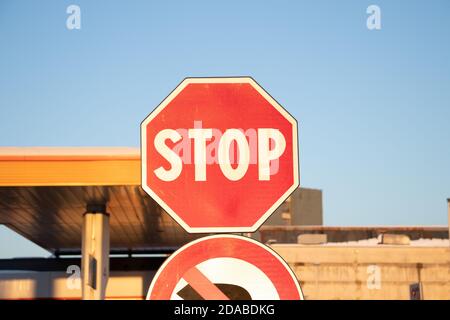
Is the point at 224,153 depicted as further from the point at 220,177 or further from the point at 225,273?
the point at 225,273

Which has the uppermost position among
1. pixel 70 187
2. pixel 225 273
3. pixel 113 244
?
pixel 70 187

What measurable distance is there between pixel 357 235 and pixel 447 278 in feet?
41.7

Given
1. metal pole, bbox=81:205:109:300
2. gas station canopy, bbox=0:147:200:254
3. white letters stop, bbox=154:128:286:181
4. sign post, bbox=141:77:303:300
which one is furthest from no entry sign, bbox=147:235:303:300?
metal pole, bbox=81:205:109:300

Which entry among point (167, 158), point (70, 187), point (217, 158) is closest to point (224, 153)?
point (217, 158)

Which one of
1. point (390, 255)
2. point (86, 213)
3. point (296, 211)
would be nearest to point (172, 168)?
point (86, 213)

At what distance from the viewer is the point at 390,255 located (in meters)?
32.8

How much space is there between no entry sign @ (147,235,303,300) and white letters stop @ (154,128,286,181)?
384 millimetres

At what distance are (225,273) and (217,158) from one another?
1.93ft

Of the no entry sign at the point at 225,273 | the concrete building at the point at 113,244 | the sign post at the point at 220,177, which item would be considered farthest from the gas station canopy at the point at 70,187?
the no entry sign at the point at 225,273

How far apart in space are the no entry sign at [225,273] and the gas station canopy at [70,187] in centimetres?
1611

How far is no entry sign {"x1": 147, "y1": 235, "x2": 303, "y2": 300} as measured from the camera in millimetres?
3332

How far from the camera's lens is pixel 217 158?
3660mm

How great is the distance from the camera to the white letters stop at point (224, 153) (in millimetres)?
3609

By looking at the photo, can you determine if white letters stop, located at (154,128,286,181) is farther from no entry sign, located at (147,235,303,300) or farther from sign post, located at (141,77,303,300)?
no entry sign, located at (147,235,303,300)
